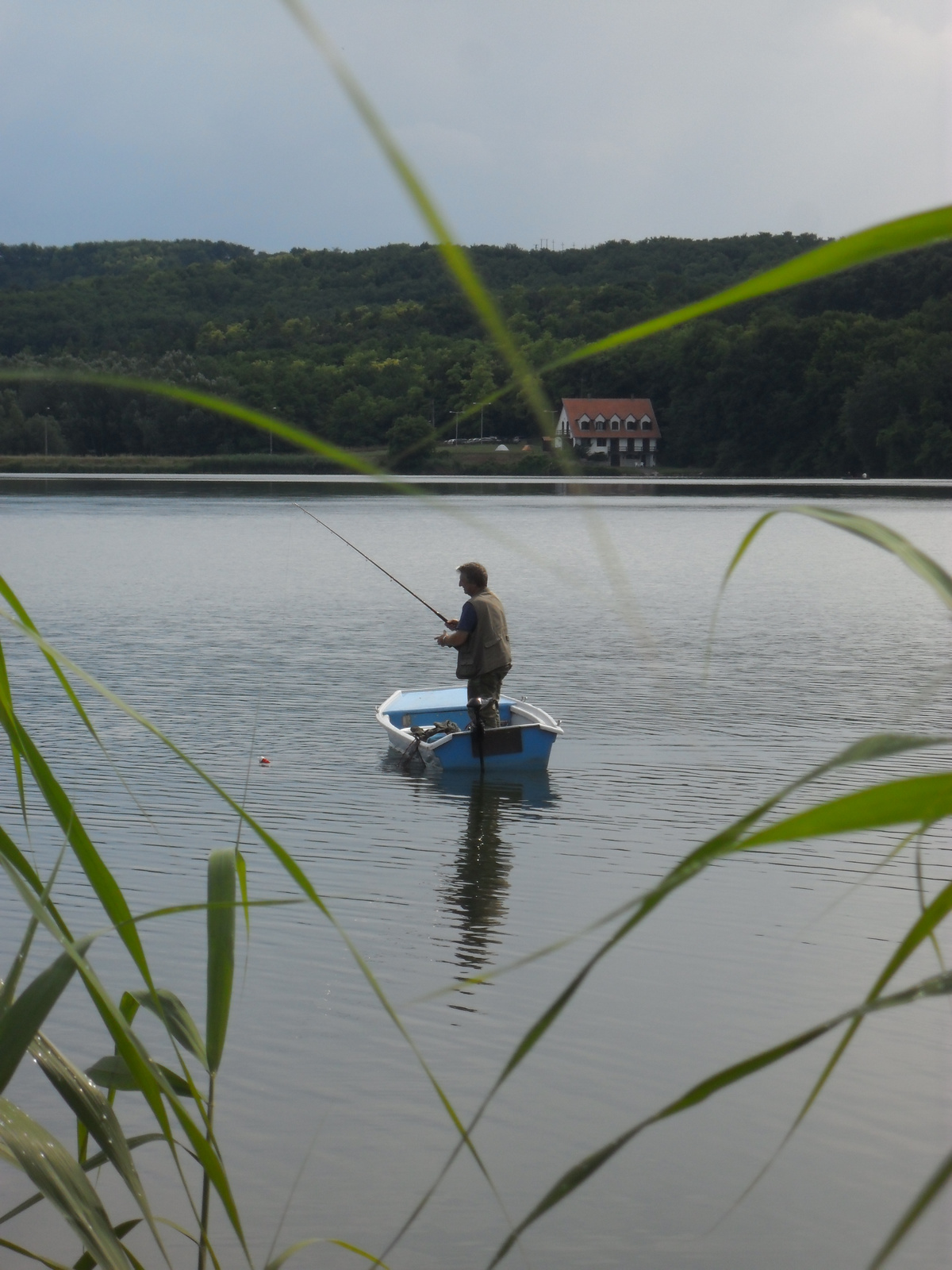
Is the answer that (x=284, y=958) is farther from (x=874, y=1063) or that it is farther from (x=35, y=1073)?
(x=874, y=1063)

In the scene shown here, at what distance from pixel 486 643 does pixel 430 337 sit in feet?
223

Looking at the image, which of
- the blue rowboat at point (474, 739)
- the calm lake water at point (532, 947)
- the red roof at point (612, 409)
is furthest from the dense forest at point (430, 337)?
the blue rowboat at point (474, 739)

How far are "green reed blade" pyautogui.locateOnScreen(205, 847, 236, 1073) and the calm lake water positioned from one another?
255 mm

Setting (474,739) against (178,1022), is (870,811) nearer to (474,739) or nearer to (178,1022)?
(178,1022)

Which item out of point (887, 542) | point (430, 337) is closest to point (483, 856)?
point (887, 542)

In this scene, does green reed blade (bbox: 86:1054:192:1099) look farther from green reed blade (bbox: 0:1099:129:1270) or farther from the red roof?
the red roof

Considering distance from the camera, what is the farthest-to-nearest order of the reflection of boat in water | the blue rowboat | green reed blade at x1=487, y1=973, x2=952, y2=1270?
the blue rowboat → the reflection of boat in water → green reed blade at x1=487, y1=973, x2=952, y2=1270

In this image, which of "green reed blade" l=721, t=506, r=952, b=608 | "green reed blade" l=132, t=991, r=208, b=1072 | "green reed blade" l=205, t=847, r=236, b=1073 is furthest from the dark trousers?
"green reed blade" l=721, t=506, r=952, b=608

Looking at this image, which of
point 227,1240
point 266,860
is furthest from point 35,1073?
point 266,860

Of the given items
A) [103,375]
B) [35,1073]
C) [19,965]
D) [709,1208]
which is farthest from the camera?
[35,1073]

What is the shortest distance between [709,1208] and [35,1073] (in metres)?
2.69

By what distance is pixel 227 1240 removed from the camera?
14.3 ft

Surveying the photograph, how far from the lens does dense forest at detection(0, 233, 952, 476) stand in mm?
87500

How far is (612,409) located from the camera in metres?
109
